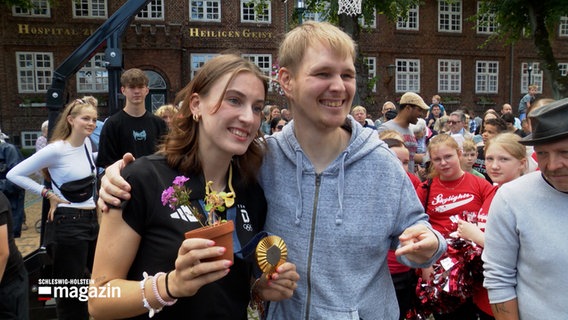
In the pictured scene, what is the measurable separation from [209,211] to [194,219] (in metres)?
0.10

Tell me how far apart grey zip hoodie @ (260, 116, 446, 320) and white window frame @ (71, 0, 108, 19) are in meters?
24.3

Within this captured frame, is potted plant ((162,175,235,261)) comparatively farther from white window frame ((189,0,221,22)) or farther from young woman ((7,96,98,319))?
white window frame ((189,0,221,22))

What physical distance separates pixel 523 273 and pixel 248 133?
1.37 meters

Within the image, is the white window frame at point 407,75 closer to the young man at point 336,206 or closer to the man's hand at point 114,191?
the young man at point 336,206

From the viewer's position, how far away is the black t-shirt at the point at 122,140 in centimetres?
465

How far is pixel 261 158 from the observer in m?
1.98

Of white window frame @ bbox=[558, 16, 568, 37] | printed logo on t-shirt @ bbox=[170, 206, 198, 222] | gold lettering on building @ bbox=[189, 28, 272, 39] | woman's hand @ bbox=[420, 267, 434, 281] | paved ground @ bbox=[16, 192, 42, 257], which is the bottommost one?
paved ground @ bbox=[16, 192, 42, 257]

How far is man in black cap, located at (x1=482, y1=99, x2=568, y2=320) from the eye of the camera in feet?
6.15

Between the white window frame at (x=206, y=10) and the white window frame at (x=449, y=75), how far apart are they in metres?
13.2

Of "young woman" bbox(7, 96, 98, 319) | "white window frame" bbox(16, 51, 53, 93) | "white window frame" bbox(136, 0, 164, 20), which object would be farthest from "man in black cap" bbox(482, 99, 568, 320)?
"white window frame" bbox(16, 51, 53, 93)

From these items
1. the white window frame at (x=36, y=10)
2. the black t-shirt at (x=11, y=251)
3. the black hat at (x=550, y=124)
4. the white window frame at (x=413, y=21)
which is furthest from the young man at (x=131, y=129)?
the white window frame at (x=413, y=21)

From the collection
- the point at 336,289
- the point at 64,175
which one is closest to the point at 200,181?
the point at 336,289

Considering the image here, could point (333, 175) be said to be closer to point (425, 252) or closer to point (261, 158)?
point (261, 158)

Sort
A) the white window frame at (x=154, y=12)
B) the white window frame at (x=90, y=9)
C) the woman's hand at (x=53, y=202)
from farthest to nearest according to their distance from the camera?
the white window frame at (x=154, y=12) < the white window frame at (x=90, y=9) < the woman's hand at (x=53, y=202)
